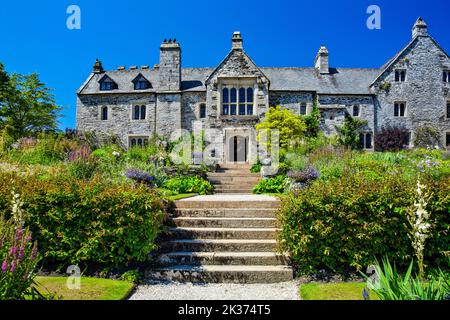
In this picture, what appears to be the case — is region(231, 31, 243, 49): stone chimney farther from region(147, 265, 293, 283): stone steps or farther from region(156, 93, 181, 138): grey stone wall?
region(147, 265, 293, 283): stone steps

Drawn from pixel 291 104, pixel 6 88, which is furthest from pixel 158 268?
pixel 6 88

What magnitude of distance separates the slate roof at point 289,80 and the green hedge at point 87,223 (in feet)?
73.9

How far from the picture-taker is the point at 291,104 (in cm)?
2725

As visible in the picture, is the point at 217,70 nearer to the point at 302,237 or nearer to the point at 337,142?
the point at 337,142

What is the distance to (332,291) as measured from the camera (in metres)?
5.14

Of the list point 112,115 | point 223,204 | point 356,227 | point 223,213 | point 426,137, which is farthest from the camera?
point 112,115

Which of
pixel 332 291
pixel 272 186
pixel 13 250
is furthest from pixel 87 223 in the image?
pixel 272 186

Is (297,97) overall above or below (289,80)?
below

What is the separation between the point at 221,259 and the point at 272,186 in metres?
7.86

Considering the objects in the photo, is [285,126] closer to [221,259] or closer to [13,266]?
[221,259]

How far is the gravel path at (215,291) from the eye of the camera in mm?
5184

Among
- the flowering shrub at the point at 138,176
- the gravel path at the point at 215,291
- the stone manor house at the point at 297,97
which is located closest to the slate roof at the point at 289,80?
the stone manor house at the point at 297,97

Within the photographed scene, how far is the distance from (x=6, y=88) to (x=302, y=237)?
1264 inches

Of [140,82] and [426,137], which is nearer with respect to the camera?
[426,137]
